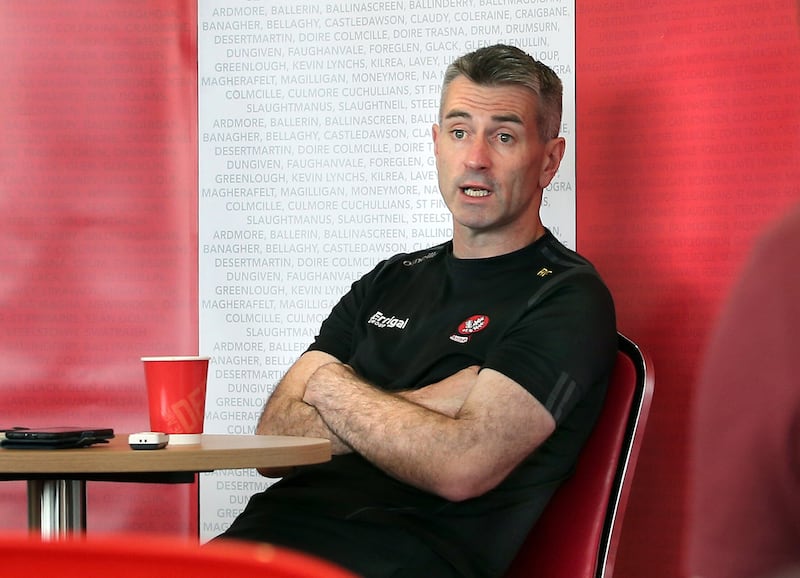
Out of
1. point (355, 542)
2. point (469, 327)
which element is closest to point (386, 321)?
point (469, 327)

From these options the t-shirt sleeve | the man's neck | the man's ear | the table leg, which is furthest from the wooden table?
the man's ear

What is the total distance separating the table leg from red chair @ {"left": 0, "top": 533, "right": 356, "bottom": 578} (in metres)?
1.38

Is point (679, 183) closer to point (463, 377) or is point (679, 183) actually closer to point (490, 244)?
point (490, 244)

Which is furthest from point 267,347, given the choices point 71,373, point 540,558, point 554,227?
point 540,558

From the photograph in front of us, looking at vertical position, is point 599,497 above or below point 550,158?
Result: below

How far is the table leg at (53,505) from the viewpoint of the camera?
1805 millimetres

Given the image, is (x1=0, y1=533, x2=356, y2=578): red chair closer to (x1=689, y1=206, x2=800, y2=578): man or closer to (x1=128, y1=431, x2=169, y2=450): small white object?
(x1=689, y1=206, x2=800, y2=578): man

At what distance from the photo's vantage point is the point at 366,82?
9.88 feet

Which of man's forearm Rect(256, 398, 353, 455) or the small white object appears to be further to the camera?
man's forearm Rect(256, 398, 353, 455)

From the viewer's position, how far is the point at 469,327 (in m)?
2.20

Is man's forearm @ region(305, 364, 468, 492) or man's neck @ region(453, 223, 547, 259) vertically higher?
man's neck @ region(453, 223, 547, 259)

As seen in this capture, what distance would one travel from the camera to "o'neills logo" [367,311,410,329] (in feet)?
7.60

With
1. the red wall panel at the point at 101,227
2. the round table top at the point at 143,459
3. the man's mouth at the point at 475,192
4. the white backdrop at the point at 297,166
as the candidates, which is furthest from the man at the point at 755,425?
the red wall panel at the point at 101,227

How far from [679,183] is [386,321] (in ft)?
2.85
